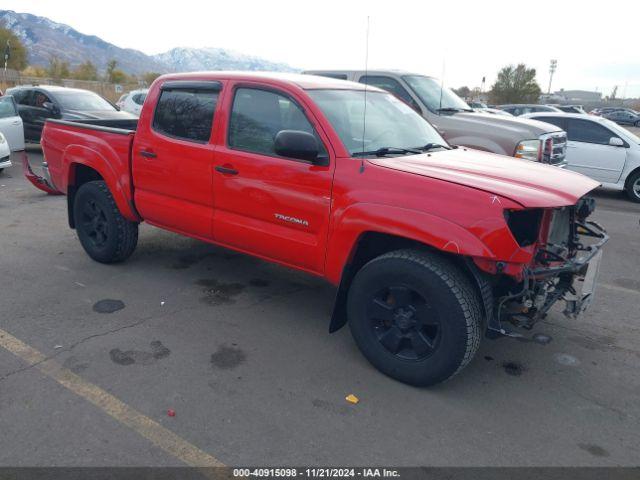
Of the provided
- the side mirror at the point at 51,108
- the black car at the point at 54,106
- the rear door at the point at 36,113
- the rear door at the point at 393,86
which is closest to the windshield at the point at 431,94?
the rear door at the point at 393,86

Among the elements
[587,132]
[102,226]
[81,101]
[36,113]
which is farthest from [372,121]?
[36,113]

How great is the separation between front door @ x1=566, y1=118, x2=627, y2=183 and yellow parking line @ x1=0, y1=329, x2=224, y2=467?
32.4 ft

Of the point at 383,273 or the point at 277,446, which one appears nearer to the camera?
the point at 277,446

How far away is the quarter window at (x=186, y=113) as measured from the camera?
4531 millimetres

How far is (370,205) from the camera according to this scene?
11.5 feet

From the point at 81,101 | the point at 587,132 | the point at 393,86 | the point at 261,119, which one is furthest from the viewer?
the point at 81,101

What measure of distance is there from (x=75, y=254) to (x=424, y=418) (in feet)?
14.4

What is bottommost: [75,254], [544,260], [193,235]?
[75,254]

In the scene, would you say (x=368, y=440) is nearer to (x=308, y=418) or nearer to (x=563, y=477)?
(x=308, y=418)

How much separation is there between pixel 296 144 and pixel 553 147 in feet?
20.6

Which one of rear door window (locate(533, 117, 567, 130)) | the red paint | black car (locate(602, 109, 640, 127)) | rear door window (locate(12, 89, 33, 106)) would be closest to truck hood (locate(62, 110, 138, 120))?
rear door window (locate(12, 89, 33, 106))

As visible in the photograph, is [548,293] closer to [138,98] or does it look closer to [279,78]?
[279,78]

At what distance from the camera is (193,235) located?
4.82 metres

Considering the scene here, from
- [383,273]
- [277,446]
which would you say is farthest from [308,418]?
[383,273]
